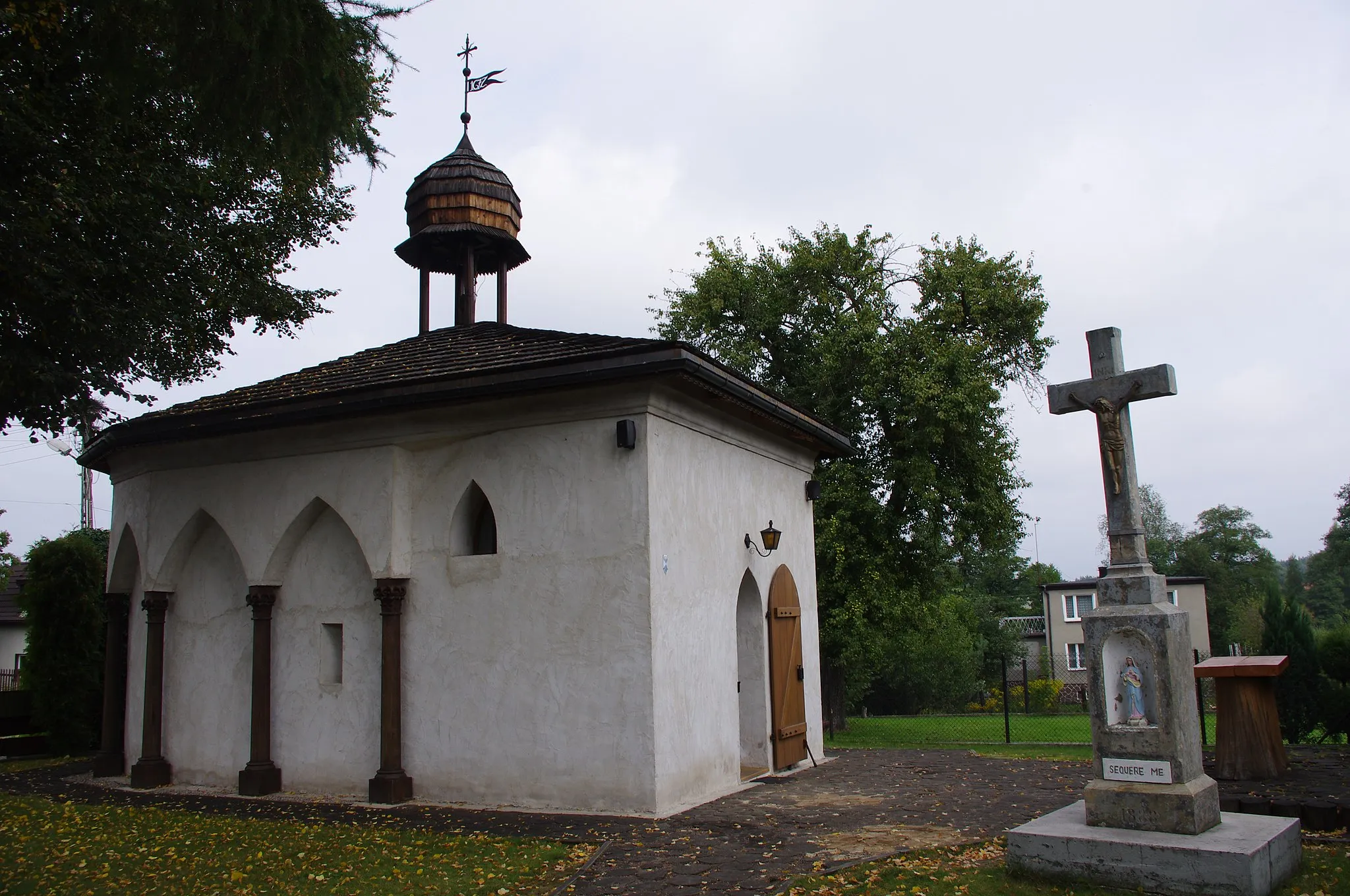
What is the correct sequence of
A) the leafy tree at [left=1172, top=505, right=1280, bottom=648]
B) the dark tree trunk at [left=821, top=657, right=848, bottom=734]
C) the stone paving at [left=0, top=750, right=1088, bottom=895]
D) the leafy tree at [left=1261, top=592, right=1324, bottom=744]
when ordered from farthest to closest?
the leafy tree at [left=1172, top=505, right=1280, bottom=648], the dark tree trunk at [left=821, top=657, right=848, bottom=734], the leafy tree at [left=1261, top=592, right=1324, bottom=744], the stone paving at [left=0, top=750, right=1088, bottom=895]

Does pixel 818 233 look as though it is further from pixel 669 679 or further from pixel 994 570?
pixel 994 570

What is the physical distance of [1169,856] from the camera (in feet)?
19.6

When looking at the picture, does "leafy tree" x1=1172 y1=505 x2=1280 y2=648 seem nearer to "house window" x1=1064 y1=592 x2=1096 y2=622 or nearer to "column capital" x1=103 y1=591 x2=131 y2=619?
"house window" x1=1064 y1=592 x2=1096 y2=622

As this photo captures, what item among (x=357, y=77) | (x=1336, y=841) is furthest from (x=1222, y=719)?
(x=357, y=77)

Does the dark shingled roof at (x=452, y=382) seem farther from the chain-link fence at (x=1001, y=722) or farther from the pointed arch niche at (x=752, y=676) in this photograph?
the chain-link fence at (x=1001, y=722)

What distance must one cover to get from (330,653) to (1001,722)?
17.1 m

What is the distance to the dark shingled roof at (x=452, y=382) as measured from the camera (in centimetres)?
945

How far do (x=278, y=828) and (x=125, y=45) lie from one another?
6.67 meters

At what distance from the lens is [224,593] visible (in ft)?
39.7

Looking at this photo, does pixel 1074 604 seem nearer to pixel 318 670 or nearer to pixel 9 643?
pixel 318 670

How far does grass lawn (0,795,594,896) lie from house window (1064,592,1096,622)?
4045cm

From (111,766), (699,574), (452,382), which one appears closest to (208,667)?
(111,766)

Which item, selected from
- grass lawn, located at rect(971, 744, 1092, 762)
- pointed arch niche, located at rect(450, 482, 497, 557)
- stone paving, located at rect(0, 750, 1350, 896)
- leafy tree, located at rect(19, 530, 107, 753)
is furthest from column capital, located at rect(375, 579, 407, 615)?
leafy tree, located at rect(19, 530, 107, 753)

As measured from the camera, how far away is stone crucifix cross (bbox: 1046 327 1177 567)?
23.4ft
